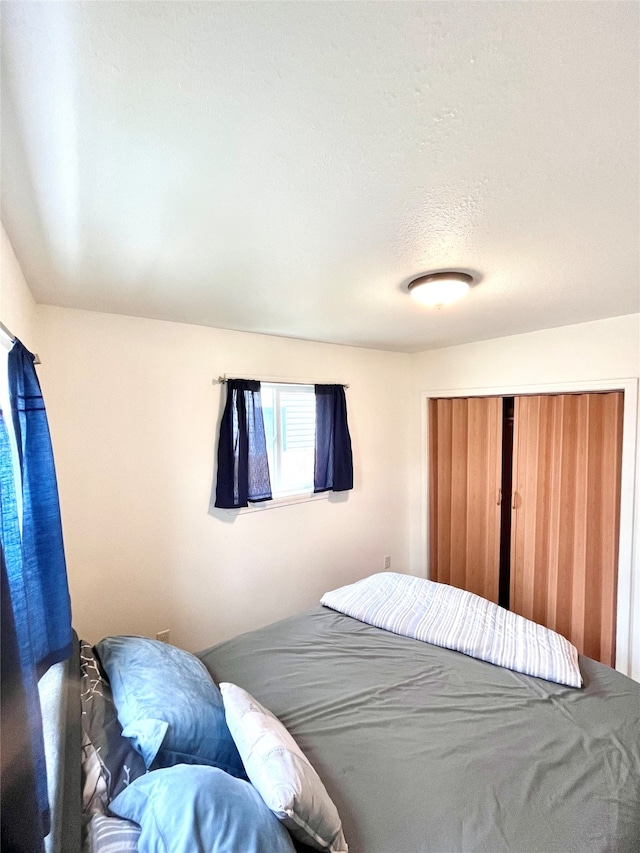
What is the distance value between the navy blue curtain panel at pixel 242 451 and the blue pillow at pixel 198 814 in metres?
1.56

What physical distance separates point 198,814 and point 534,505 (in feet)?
9.04

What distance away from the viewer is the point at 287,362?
288 cm

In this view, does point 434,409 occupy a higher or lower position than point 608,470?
higher

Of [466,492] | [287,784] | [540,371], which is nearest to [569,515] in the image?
[466,492]

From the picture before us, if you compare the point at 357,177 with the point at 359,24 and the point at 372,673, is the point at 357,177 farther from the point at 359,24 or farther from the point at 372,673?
the point at 372,673

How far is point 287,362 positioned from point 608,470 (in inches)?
90.8

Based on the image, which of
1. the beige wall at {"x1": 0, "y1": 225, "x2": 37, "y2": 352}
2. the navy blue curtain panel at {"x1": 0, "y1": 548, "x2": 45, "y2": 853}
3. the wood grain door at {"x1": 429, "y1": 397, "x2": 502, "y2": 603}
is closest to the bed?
the navy blue curtain panel at {"x1": 0, "y1": 548, "x2": 45, "y2": 853}

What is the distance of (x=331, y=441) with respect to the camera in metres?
3.08

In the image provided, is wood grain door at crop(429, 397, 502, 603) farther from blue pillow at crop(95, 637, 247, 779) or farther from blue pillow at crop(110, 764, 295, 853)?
blue pillow at crop(110, 764, 295, 853)

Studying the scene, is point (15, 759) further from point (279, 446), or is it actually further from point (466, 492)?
point (466, 492)

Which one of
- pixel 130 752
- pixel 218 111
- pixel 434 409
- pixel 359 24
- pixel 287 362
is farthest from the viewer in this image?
pixel 434 409

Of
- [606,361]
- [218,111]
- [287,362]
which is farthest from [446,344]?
[218,111]

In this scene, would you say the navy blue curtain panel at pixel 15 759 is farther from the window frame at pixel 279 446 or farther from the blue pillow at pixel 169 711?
the window frame at pixel 279 446

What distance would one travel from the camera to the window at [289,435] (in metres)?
2.87
